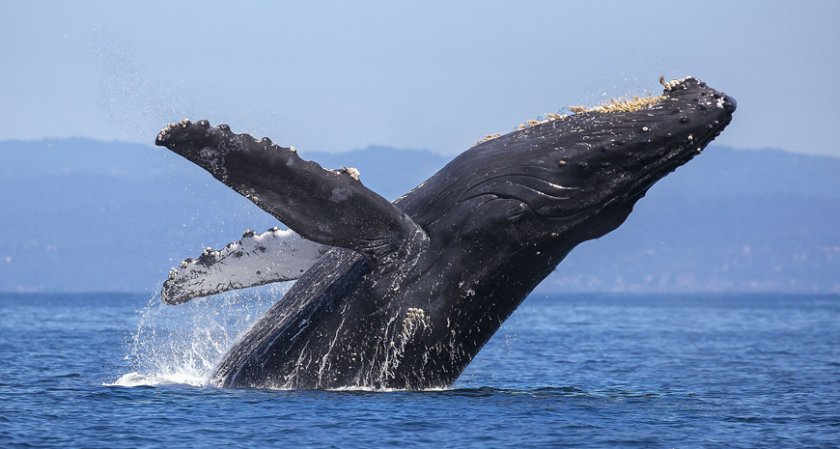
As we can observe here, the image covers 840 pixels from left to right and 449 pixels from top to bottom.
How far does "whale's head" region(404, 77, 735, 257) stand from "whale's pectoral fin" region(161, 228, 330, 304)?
1.42m

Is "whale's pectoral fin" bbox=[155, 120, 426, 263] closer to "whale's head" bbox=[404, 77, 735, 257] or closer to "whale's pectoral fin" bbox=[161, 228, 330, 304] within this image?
"whale's head" bbox=[404, 77, 735, 257]

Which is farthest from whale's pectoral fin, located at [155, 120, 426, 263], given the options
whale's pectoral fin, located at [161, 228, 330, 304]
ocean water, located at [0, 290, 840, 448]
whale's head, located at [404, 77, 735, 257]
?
ocean water, located at [0, 290, 840, 448]

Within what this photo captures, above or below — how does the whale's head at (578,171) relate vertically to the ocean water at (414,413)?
above

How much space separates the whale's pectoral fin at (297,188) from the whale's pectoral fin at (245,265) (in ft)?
4.11

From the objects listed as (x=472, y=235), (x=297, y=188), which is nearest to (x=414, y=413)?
(x=472, y=235)

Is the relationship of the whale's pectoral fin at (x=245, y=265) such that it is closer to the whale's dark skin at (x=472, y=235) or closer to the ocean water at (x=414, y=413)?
the ocean water at (x=414, y=413)

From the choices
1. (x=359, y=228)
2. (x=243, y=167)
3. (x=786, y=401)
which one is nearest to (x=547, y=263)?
(x=359, y=228)

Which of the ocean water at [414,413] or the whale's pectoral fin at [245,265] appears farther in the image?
the whale's pectoral fin at [245,265]

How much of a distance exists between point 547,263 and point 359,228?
1.77 m

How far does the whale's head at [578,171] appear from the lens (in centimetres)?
1123

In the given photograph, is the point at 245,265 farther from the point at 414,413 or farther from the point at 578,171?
the point at 578,171

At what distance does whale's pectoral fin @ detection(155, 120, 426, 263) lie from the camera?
33.5 feet

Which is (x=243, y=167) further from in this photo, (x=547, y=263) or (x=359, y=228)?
(x=547, y=263)

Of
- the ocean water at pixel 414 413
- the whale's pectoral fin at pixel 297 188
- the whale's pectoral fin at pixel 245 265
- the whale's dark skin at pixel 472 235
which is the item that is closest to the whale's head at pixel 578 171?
the whale's dark skin at pixel 472 235
